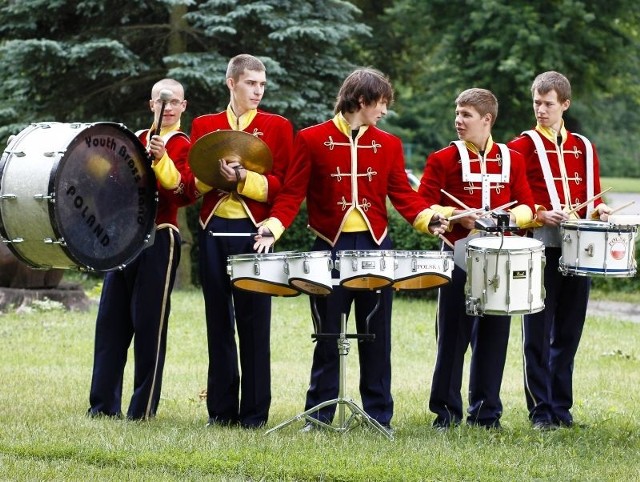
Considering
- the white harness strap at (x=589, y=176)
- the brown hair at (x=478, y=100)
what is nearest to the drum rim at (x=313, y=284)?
the brown hair at (x=478, y=100)

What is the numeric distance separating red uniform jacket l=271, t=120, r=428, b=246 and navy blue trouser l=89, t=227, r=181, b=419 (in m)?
0.91

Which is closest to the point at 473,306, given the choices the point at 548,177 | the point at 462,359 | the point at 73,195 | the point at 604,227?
the point at 462,359

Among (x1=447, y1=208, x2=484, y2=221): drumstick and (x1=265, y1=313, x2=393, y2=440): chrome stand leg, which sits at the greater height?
(x1=447, y1=208, x2=484, y2=221): drumstick

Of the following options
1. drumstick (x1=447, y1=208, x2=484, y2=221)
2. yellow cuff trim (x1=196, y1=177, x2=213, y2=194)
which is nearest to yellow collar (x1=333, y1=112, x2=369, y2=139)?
drumstick (x1=447, y1=208, x2=484, y2=221)

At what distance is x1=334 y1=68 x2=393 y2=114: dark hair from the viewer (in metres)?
7.29

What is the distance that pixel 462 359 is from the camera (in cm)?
774

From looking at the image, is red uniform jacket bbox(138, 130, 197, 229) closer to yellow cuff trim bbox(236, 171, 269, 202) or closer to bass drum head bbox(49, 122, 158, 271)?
bass drum head bbox(49, 122, 158, 271)

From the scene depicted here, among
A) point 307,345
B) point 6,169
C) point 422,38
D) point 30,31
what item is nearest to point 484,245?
point 6,169

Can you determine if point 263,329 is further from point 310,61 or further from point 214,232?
point 310,61

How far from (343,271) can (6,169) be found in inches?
77.4

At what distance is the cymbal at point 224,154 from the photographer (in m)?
6.88

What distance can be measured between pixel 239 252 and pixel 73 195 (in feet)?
3.61

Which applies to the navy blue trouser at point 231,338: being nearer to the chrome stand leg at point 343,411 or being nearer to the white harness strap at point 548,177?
the chrome stand leg at point 343,411

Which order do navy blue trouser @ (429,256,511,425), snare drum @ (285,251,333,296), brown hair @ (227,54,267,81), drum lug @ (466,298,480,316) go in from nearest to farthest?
1. snare drum @ (285,251,333,296)
2. drum lug @ (466,298,480,316)
3. brown hair @ (227,54,267,81)
4. navy blue trouser @ (429,256,511,425)
